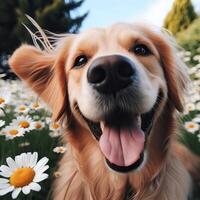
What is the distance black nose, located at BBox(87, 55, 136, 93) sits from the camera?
2.63m

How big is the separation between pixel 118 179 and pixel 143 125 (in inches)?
20.5

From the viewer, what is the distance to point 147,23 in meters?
3.63

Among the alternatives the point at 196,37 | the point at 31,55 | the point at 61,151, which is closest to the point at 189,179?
the point at 61,151

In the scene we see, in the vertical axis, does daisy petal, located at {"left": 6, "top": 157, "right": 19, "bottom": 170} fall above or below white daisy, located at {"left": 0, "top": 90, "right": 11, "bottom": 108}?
above

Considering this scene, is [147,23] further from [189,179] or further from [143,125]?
[189,179]

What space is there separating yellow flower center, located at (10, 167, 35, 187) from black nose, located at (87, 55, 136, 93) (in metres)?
0.69

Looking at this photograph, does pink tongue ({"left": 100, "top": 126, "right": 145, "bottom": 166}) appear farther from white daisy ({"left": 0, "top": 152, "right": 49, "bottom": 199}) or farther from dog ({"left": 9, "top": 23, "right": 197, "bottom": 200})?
white daisy ({"left": 0, "top": 152, "right": 49, "bottom": 199})

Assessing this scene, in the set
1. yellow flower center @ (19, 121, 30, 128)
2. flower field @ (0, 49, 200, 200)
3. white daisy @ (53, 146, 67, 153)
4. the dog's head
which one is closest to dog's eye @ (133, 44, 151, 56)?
the dog's head

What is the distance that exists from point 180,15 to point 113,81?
12680mm

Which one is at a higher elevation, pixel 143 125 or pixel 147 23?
pixel 147 23

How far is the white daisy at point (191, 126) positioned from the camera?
4.29 metres

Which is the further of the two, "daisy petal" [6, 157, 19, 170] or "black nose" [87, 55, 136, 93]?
"daisy petal" [6, 157, 19, 170]

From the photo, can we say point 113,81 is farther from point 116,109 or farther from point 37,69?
point 37,69

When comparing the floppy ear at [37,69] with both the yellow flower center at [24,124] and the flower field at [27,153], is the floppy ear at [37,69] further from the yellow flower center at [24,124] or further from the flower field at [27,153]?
the yellow flower center at [24,124]
